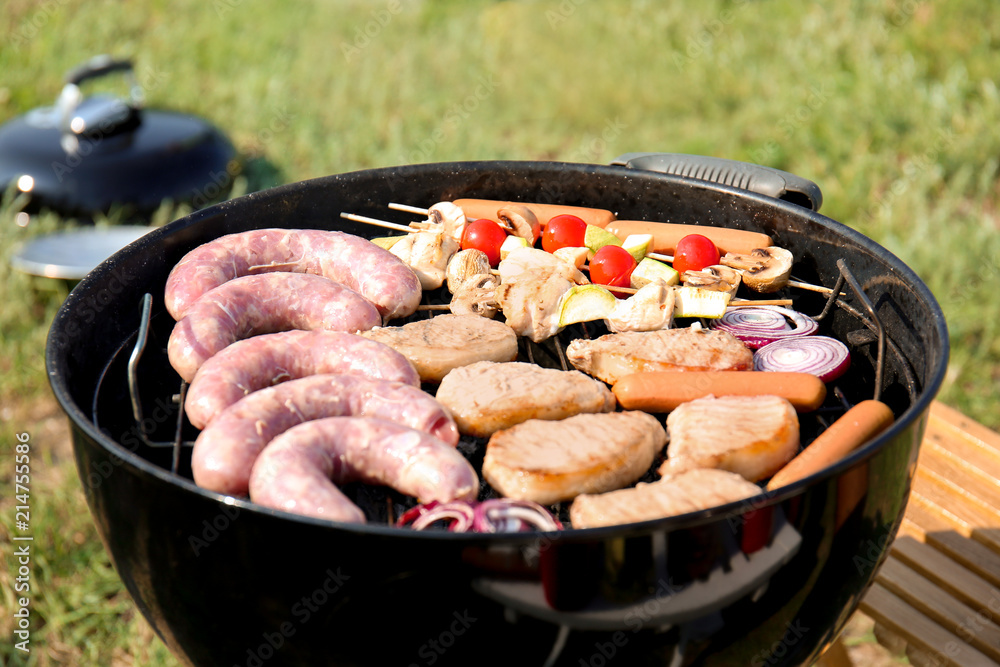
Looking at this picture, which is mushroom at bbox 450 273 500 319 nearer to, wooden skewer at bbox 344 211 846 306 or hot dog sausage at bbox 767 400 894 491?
wooden skewer at bbox 344 211 846 306

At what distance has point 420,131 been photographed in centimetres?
752

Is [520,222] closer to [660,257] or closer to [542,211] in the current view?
[542,211]

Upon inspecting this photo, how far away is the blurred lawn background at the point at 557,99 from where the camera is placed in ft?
16.5

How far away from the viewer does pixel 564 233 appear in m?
3.19

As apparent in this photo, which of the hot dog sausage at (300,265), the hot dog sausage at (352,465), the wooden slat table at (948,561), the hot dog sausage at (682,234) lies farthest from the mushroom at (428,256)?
the wooden slat table at (948,561)

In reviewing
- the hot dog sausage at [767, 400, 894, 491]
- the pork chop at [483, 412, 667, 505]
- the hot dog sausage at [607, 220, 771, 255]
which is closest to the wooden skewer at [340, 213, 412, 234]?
the hot dog sausage at [607, 220, 771, 255]

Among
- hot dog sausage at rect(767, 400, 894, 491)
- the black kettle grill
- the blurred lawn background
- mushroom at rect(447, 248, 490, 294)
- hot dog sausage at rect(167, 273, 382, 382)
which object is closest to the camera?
hot dog sausage at rect(767, 400, 894, 491)

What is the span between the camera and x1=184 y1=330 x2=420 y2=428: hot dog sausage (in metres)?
2.16

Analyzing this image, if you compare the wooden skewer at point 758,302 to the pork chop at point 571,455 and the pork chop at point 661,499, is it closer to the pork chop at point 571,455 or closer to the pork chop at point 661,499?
the pork chop at point 571,455

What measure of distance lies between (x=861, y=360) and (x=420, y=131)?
18.1 ft

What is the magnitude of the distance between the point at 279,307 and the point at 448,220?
0.86 meters

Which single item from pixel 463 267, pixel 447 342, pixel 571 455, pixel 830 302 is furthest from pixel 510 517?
pixel 830 302

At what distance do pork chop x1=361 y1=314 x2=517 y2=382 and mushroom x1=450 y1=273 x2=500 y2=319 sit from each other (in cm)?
11

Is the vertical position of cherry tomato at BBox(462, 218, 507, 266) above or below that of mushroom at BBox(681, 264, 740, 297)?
below
